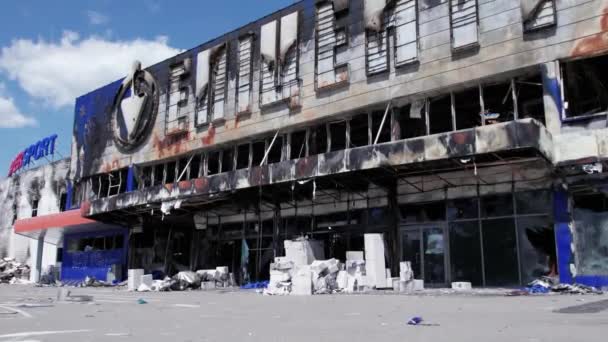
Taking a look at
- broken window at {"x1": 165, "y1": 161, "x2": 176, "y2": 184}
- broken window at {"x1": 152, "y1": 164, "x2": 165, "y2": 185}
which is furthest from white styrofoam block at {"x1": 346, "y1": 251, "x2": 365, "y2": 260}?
broken window at {"x1": 152, "y1": 164, "x2": 165, "y2": 185}

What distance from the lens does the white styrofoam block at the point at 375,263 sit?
20.2 metres

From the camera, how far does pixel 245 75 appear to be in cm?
2806

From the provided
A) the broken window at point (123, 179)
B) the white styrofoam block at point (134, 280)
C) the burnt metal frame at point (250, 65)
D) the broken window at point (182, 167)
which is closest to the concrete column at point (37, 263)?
the broken window at point (123, 179)

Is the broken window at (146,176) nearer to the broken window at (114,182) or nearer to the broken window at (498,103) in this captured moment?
the broken window at (114,182)

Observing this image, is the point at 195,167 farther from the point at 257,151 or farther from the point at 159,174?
the point at 257,151

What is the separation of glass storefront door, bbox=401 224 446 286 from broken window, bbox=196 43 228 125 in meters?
12.4

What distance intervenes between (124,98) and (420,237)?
2303 centimetres

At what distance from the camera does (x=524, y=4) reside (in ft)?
61.7

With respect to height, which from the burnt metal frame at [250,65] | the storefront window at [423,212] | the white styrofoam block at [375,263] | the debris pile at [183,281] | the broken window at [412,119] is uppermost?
the burnt metal frame at [250,65]

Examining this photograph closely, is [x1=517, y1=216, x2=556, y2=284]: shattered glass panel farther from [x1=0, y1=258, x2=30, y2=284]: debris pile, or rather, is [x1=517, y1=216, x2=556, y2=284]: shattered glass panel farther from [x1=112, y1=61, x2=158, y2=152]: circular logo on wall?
[x1=0, y1=258, x2=30, y2=284]: debris pile

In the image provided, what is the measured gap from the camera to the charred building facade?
18.0 m

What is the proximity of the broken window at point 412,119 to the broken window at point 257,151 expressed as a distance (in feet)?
25.9

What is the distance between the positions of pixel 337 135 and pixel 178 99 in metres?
10.7

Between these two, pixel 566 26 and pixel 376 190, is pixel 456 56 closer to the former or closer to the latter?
pixel 566 26
